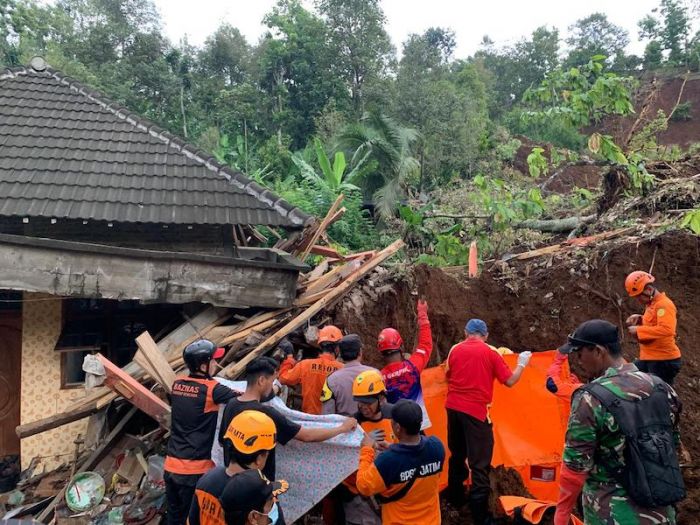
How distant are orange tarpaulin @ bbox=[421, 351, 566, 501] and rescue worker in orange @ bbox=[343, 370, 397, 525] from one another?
136 centimetres

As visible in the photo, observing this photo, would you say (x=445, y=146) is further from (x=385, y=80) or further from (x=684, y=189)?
(x=684, y=189)

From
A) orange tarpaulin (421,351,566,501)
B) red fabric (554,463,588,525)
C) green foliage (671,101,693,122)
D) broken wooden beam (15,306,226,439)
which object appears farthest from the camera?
A: green foliage (671,101,693,122)

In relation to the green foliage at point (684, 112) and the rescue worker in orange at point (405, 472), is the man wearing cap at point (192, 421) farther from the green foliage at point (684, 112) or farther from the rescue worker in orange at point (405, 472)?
the green foliage at point (684, 112)

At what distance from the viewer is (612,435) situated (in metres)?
3.09

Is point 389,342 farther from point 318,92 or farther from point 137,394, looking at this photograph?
point 318,92

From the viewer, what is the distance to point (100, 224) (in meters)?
7.59

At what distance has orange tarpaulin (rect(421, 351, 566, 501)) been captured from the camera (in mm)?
5867

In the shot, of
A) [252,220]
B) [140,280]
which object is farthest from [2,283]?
[252,220]

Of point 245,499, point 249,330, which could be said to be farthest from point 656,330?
point 245,499

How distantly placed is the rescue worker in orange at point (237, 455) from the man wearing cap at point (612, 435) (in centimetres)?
179

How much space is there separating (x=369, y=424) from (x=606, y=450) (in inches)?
76.6

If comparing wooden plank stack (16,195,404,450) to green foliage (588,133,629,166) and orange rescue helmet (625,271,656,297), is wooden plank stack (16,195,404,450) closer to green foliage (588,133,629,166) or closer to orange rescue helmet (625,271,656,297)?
orange rescue helmet (625,271,656,297)

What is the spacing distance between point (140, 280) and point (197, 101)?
87.4ft

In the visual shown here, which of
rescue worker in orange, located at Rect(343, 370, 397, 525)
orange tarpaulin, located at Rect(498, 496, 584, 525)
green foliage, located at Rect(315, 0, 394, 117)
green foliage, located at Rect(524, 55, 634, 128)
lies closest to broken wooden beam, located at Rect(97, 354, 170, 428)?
rescue worker in orange, located at Rect(343, 370, 397, 525)
